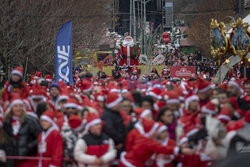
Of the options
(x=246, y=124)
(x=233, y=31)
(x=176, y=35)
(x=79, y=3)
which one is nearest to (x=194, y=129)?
(x=246, y=124)

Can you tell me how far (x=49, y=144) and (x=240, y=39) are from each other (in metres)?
16.2

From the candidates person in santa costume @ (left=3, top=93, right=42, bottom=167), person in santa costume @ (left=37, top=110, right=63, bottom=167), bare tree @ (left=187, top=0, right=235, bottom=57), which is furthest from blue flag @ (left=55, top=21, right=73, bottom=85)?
bare tree @ (left=187, top=0, right=235, bottom=57)

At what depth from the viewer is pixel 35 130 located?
7.30m

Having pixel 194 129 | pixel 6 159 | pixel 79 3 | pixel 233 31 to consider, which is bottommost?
pixel 6 159

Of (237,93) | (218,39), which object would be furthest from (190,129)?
(218,39)

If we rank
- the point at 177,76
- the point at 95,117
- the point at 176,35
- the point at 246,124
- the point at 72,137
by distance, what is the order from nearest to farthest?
the point at 246,124, the point at 95,117, the point at 72,137, the point at 177,76, the point at 176,35

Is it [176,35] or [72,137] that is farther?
[176,35]

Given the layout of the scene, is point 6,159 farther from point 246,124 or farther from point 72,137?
point 246,124

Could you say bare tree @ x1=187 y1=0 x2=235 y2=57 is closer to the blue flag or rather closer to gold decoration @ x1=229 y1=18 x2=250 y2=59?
gold decoration @ x1=229 y1=18 x2=250 y2=59

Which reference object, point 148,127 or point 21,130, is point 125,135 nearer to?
point 148,127

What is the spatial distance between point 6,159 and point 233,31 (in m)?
16.3

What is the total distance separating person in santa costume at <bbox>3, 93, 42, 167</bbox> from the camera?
286 inches

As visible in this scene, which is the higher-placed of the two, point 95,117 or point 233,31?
point 233,31

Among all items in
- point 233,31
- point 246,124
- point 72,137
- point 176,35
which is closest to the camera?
point 246,124
